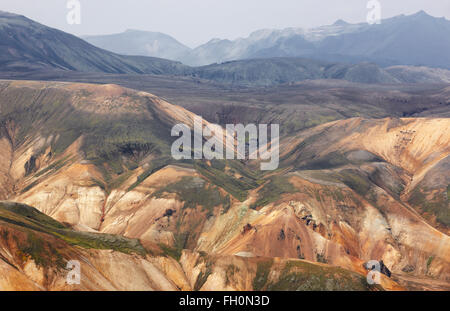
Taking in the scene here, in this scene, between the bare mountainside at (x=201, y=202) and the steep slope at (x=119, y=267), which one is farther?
the bare mountainside at (x=201, y=202)

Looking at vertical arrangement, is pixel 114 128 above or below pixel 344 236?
above

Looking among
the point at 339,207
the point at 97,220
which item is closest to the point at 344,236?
the point at 339,207

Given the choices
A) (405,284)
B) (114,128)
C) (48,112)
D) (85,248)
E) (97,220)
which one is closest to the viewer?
(85,248)

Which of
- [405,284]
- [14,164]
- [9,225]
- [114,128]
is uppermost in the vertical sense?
[114,128]

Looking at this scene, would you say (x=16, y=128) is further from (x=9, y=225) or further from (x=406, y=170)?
(x=406, y=170)

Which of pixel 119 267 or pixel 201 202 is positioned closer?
pixel 119 267

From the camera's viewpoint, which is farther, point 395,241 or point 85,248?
point 395,241

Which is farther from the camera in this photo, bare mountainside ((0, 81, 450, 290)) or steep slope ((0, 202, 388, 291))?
bare mountainside ((0, 81, 450, 290))

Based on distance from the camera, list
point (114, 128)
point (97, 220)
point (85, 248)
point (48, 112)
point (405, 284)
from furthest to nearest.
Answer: point (48, 112), point (114, 128), point (97, 220), point (405, 284), point (85, 248)
